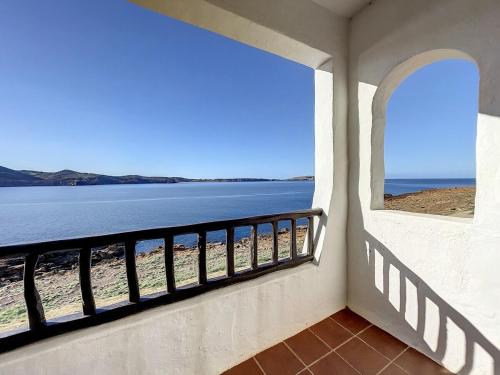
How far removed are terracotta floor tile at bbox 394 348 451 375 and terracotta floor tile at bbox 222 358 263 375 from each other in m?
1.03

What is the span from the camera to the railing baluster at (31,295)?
0.92 metres

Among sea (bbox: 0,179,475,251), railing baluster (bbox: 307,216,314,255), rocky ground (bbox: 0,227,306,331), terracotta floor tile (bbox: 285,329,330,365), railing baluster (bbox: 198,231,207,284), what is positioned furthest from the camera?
sea (bbox: 0,179,475,251)

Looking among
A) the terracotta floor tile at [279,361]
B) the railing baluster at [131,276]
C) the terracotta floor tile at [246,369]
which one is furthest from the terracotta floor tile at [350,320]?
the railing baluster at [131,276]

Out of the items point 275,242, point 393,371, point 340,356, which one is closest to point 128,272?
point 275,242

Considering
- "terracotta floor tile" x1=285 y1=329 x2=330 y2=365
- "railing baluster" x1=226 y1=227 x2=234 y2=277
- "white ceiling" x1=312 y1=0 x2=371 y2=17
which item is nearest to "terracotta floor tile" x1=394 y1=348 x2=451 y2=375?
"terracotta floor tile" x1=285 y1=329 x2=330 y2=365

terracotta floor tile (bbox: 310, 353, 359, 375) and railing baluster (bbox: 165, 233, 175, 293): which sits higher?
railing baluster (bbox: 165, 233, 175, 293)

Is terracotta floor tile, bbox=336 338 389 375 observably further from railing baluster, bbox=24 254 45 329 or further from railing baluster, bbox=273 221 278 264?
railing baluster, bbox=24 254 45 329

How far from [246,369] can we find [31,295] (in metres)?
1.40

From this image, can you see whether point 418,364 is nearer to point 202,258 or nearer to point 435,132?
point 202,258

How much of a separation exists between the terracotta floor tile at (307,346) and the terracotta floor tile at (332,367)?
5 cm

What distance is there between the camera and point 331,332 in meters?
1.73

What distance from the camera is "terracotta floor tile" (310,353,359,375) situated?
1355 millimetres

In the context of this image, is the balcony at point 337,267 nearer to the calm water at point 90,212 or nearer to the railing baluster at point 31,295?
the railing baluster at point 31,295

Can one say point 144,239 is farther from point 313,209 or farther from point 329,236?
point 329,236
